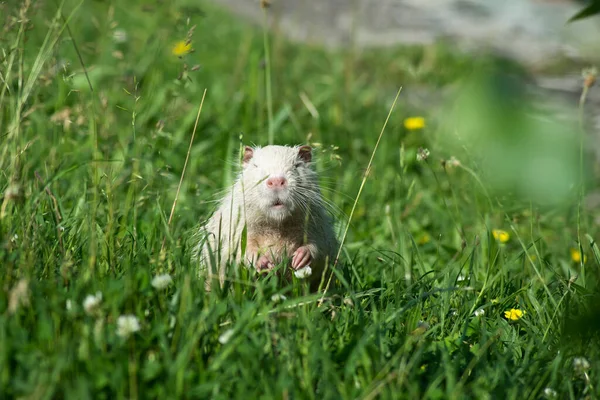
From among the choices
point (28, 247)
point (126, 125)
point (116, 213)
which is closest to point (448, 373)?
point (28, 247)

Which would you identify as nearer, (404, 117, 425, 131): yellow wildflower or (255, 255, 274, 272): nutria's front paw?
(255, 255, 274, 272): nutria's front paw

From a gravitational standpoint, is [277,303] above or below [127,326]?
below

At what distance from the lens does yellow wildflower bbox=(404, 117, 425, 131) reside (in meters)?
5.79

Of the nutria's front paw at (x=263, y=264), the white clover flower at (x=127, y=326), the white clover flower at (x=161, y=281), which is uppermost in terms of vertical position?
the white clover flower at (x=161, y=281)

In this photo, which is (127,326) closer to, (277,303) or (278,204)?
(277,303)

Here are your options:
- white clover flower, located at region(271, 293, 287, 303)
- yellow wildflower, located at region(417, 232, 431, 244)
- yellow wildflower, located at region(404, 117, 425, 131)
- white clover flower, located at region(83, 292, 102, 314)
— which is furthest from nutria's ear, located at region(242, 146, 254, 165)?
yellow wildflower, located at region(404, 117, 425, 131)

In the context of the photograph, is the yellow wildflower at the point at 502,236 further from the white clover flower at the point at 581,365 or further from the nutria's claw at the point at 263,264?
the white clover flower at the point at 581,365

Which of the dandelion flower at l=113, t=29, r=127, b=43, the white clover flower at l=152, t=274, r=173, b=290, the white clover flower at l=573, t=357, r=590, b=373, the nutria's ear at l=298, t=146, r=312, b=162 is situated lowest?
the white clover flower at l=573, t=357, r=590, b=373

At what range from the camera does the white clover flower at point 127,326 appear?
7.36 ft

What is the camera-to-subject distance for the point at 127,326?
2260 millimetres

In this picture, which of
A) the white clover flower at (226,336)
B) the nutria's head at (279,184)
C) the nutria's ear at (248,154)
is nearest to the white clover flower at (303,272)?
the nutria's head at (279,184)

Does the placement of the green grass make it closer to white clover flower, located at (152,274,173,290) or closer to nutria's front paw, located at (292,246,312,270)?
white clover flower, located at (152,274,173,290)

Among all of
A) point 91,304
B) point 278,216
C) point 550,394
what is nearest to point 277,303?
point 278,216

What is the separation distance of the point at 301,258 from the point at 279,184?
0.30 meters
